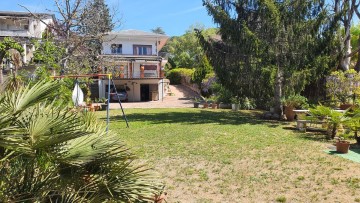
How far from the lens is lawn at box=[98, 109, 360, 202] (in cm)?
627

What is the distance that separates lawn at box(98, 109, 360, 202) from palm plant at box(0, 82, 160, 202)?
2738 millimetres

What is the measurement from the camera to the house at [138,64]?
37.7 meters

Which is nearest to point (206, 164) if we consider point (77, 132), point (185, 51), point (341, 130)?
point (77, 132)

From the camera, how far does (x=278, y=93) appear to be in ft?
60.2

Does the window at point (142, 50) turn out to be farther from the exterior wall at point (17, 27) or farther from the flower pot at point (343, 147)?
the flower pot at point (343, 147)

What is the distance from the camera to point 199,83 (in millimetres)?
38250

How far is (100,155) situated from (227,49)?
52.6 ft

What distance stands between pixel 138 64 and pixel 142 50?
6.67 feet

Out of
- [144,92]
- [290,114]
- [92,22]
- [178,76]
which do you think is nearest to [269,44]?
[290,114]

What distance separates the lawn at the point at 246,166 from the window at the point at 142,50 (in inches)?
1067

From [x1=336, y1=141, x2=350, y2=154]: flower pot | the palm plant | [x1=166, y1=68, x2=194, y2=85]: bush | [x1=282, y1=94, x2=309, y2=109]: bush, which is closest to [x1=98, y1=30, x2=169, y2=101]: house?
[x1=166, y1=68, x2=194, y2=85]: bush

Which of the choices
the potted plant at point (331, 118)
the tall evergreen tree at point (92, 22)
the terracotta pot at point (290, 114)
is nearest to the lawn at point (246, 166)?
the potted plant at point (331, 118)

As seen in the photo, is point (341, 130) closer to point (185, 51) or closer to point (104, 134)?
point (104, 134)

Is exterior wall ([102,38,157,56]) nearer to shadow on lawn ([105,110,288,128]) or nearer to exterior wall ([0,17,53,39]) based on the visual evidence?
exterior wall ([0,17,53,39])
